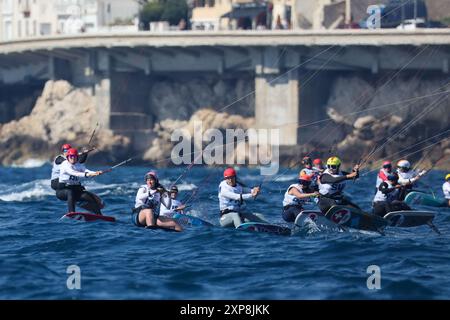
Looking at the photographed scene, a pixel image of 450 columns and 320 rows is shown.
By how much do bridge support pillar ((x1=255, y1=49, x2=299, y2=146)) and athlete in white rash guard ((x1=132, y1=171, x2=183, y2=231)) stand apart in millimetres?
39157

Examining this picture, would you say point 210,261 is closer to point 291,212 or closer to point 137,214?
point 137,214

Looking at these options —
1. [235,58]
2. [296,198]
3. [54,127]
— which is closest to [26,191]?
[296,198]

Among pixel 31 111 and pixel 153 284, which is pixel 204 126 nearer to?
pixel 31 111

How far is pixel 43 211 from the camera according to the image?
127ft

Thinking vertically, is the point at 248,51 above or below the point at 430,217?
above

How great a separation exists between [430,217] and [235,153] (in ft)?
138

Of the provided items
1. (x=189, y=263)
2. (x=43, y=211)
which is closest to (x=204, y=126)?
(x=43, y=211)

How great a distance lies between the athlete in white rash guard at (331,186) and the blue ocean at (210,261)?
36.0 inches

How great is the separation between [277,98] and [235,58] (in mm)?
4203

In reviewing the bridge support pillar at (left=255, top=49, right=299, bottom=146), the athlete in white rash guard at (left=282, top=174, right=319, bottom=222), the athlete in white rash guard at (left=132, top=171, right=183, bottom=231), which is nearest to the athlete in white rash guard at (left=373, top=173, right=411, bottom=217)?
the athlete in white rash guard at (left=282, top=174, right=319, bottom=222)

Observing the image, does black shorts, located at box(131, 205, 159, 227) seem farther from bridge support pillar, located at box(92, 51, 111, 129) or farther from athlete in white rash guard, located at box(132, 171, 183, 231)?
bridge support pillar, located at box(92, 51, 111, 129)

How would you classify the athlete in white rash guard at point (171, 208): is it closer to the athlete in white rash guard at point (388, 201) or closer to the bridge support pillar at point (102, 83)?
the athlete in white rash guard at point (388, 201)

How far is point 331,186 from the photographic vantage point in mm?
32875

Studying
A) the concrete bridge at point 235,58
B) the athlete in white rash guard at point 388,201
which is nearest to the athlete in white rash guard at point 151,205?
the athlete in white rash guard at point 388,201
